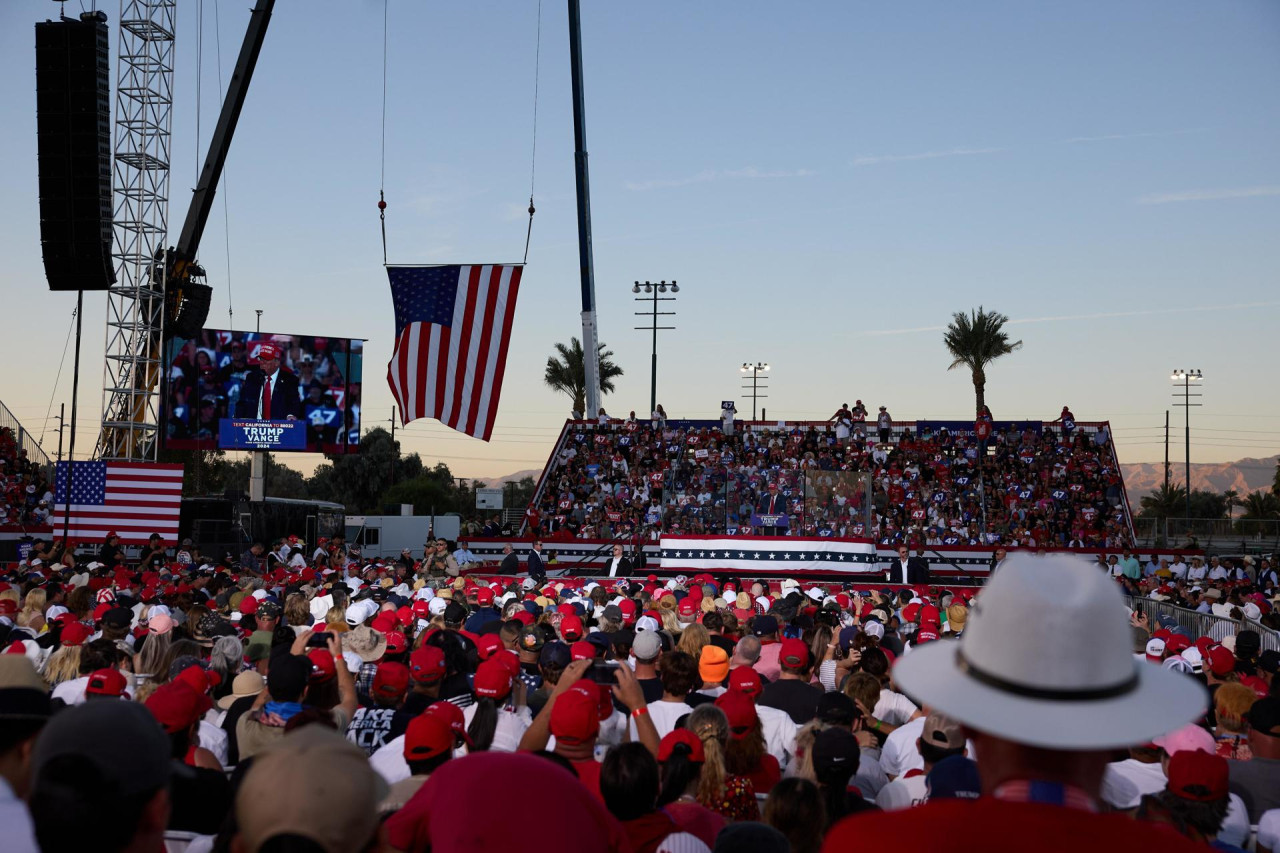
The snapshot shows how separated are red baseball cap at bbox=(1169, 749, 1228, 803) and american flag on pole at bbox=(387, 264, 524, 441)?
23.0 meters

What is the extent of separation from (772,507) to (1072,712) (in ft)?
104

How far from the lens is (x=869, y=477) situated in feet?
111

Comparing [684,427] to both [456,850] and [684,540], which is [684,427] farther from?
[456,850]

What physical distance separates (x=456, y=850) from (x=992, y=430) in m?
40.9

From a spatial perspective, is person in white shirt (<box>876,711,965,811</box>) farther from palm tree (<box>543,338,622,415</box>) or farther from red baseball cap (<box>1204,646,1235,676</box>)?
palm tree (<box>543,338,622,415</box>)

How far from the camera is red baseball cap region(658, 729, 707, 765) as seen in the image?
16.3ft

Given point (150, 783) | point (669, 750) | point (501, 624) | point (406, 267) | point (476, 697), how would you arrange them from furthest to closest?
point (406, 267), point (501, 624), point (476, 697), point (669, 750), point (150, 783)

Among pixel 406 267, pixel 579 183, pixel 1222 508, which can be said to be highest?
pixel 579 183

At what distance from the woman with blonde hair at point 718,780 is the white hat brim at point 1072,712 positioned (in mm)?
3034

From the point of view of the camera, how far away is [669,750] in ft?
16.3

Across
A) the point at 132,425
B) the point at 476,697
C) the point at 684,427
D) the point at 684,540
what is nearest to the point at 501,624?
the point at 476,697

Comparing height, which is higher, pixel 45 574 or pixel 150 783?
pixel 150 783

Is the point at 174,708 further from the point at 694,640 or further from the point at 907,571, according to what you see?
the point at 907,571

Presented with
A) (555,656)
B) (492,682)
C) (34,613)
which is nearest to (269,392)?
(34,613)
